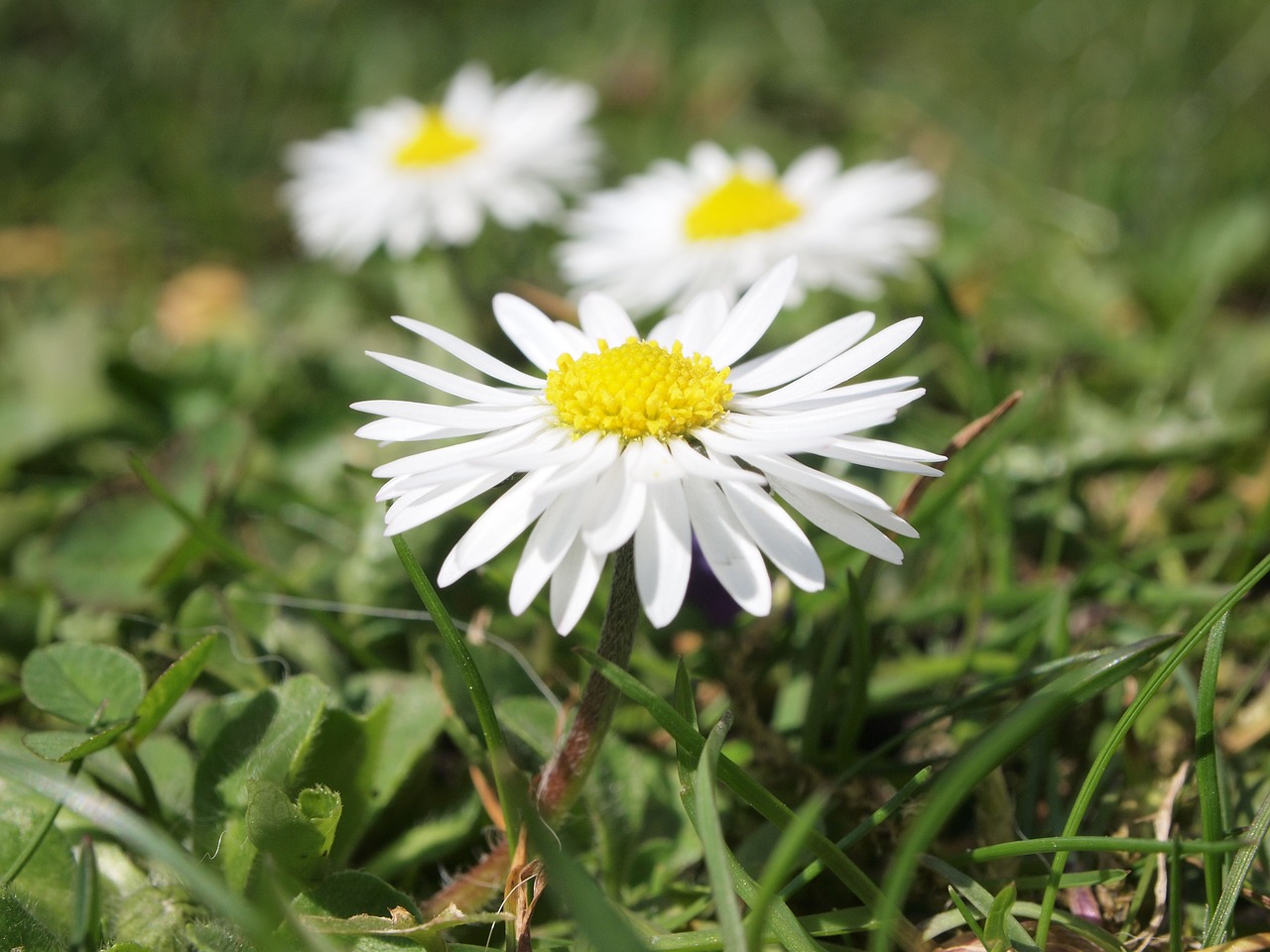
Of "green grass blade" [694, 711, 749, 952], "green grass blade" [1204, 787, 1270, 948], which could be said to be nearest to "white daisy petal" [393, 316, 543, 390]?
"green grass blade" [694, 711, 749, 952]

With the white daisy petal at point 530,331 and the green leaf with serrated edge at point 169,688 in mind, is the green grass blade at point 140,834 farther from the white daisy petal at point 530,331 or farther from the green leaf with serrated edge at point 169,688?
the white daisy petal at point 530,331

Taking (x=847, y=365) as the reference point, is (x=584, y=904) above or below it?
below

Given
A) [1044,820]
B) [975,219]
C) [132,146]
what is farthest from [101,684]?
[132,146]

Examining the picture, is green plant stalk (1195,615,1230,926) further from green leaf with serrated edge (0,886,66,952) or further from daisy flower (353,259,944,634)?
green leaf with serrated edge (0,886,66,952)

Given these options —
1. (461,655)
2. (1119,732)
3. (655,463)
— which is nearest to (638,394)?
(655,463)

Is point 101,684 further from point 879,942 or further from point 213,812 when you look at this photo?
point 879,942

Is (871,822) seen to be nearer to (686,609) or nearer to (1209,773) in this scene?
(1209,773)

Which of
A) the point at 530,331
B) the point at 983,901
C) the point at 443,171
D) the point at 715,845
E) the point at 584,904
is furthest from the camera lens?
the point at 443,171
